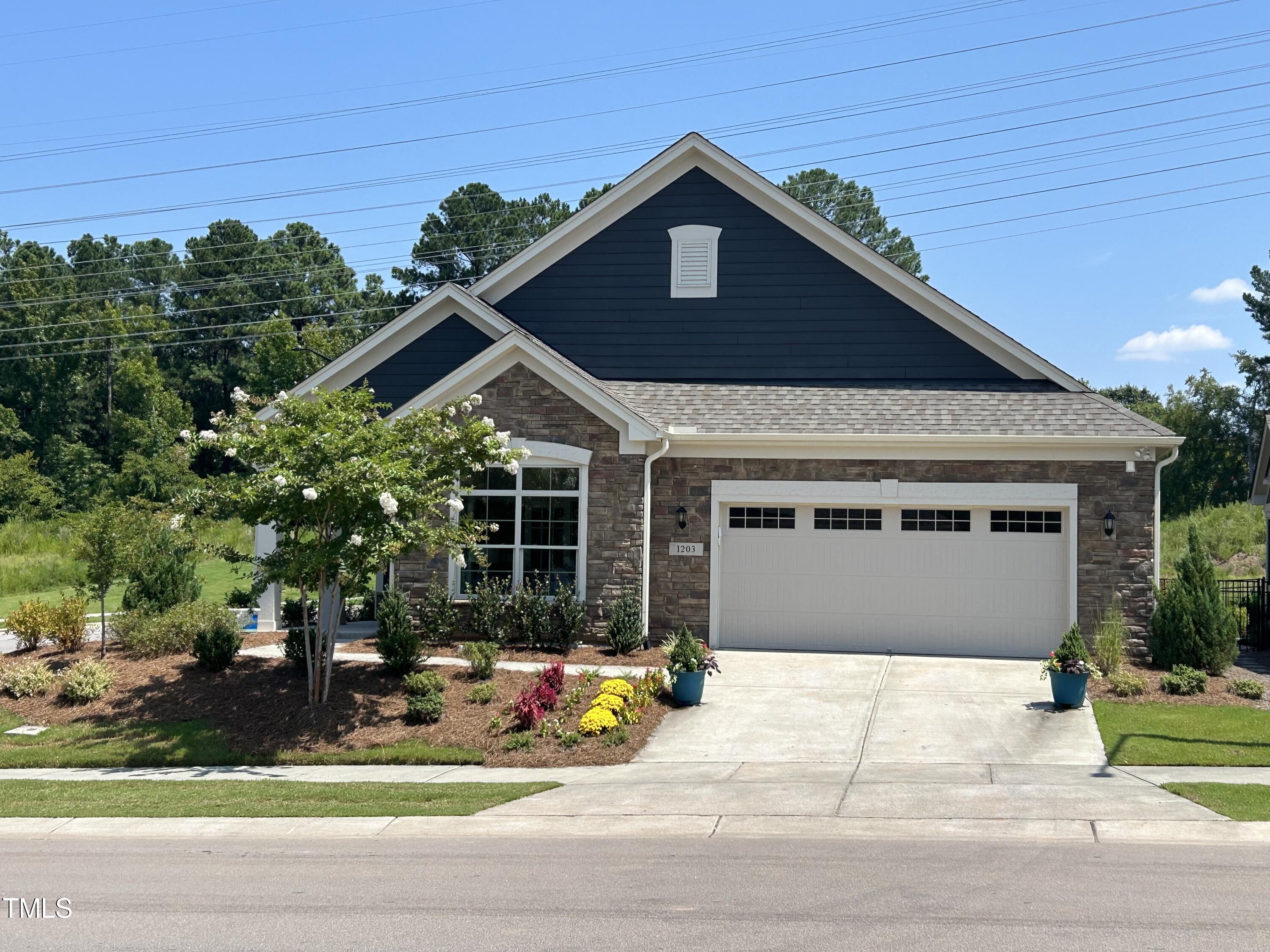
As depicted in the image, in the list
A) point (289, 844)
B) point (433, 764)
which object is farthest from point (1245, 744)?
point (289, 844)

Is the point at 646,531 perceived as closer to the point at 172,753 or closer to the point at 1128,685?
the point at 1128,685

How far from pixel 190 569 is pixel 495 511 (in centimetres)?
593

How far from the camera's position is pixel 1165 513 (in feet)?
194

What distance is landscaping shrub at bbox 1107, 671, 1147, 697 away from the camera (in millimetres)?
15016

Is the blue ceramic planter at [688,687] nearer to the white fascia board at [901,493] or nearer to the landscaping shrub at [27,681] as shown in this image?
the white fascia board at [901,493]

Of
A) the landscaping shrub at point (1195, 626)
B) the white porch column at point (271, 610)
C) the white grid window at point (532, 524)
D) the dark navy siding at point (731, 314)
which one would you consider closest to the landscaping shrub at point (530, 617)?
the white grid window at point (532, 524)

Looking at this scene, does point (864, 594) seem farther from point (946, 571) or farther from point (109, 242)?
point (109, 242)

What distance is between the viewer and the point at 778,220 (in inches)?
805

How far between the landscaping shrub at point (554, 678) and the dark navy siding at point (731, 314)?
290 inches

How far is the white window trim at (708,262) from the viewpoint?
20453mm

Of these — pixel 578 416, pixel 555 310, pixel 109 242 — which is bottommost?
pixel 578 416

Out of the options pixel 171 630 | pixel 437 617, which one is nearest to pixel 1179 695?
pixel 437 617

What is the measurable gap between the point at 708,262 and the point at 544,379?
447 cm

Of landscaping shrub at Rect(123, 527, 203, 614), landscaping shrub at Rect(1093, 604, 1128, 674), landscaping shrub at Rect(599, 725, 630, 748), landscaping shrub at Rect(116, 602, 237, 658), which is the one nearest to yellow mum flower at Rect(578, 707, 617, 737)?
landscaping shrub at Rect(599, 725, 630, 748)
